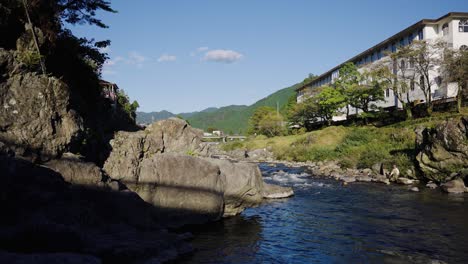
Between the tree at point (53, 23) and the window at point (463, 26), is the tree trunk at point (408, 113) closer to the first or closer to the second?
the window at point (463, 26)

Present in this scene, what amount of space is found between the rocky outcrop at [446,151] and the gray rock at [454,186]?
79.4 inches

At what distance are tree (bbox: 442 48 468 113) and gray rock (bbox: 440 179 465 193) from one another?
2365 centimetres

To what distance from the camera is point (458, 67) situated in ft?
145

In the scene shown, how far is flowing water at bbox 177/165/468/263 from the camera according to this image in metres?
12.7

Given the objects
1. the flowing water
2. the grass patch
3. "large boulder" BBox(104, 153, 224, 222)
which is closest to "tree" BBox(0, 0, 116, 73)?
"large boulder" BBox(104, 153, 224, 222)

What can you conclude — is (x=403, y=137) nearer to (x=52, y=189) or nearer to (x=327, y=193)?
(x=327, y=193)

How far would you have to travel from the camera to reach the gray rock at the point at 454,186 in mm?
24281

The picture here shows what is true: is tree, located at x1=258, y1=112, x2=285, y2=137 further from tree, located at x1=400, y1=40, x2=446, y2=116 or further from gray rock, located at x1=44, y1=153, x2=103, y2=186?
gray rock, located at x1=44, y1=153, x2=103, y2=186

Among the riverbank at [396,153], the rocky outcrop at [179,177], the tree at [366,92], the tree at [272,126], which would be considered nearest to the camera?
the rocky outcrop at [179,177]

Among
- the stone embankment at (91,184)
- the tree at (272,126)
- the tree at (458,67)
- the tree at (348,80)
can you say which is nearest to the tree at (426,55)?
the tree at (458,67)

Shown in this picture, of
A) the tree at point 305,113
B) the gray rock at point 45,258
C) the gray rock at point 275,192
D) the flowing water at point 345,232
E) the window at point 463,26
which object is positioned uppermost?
the window at point 463,26

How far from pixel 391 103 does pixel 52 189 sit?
6418 centimetres

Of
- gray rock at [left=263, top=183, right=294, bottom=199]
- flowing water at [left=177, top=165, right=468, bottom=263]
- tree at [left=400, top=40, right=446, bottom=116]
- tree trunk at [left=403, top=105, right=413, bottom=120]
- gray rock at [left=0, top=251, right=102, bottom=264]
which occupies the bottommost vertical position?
flowing water at [left=177, top=165, right=468, bottom=263]

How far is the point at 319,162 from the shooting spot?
48000 mm
